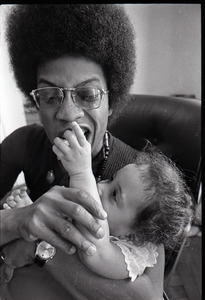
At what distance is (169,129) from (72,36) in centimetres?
24

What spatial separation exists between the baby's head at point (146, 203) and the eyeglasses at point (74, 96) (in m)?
0.11

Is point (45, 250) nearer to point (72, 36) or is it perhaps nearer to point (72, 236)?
point (72, 236)

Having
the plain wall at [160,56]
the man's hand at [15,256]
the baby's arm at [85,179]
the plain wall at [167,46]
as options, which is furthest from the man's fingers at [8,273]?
A: the plain wall at [167,46]

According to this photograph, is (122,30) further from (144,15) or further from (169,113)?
(169,113)

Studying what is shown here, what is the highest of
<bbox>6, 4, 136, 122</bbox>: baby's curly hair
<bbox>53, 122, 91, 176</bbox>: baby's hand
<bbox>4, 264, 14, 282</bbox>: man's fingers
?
<bbox>6, 4, 136, 122</bbox>: baby's curly hair

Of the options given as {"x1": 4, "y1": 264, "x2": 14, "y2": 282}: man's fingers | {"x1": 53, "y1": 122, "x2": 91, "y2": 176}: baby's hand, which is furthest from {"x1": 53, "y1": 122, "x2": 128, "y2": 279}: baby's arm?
{"x1": 4, "y1": 264, "x2": 14, "y2": 282}: man's fingers

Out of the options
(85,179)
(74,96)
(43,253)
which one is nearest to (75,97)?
(74,96)

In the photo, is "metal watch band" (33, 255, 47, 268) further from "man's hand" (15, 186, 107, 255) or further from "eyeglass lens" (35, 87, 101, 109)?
"eyeglass lens" (35, 87, 101, 109)

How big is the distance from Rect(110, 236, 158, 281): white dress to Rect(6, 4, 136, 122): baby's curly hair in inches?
8.6

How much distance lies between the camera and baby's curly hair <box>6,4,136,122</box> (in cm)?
41

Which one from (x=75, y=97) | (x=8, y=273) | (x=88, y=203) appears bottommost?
(x=8, y=273)

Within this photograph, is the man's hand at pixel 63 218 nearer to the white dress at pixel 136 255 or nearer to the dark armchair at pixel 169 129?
the white dress at pixel 136 255

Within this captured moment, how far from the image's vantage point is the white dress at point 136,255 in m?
0.43

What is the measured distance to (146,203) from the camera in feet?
1.51
